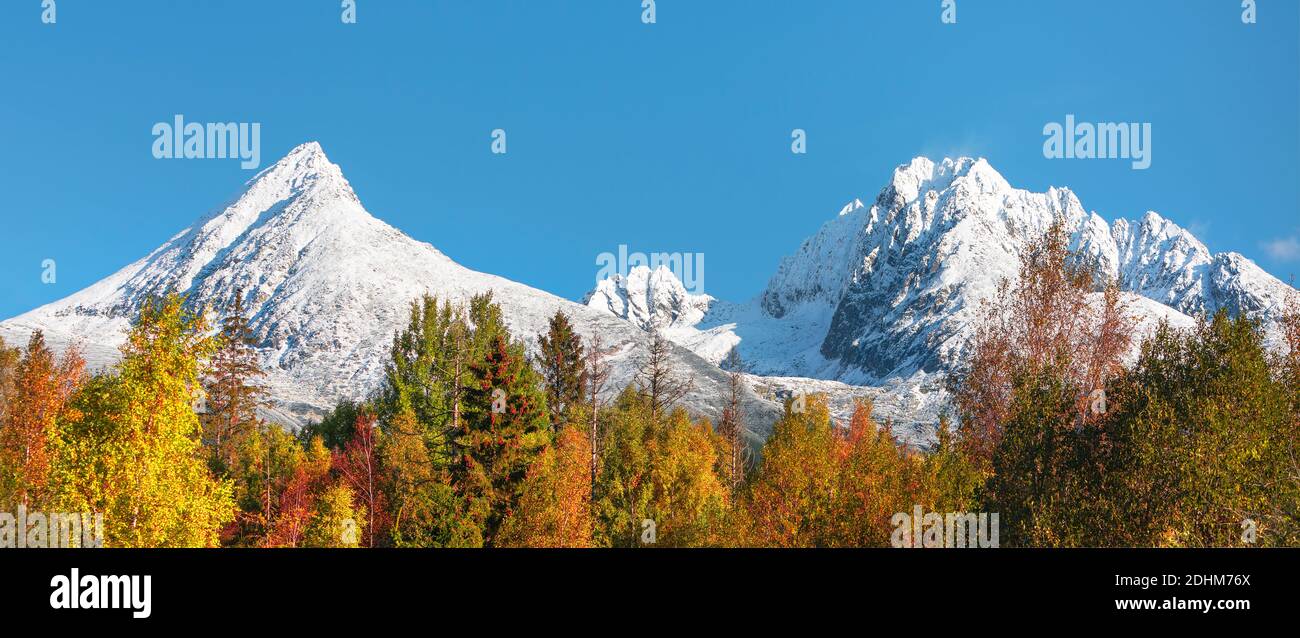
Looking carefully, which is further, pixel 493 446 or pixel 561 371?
pixel 561 371

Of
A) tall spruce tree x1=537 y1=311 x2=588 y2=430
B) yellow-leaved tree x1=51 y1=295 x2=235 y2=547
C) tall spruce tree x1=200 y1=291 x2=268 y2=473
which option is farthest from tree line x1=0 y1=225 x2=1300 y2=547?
tall spruce tree x1=200 y1=291 x2=268 y2=473

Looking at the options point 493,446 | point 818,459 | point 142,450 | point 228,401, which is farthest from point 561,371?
point 142,450

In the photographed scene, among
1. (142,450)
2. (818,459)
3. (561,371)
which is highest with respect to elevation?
(561,371)

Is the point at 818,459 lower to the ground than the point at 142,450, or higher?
lower

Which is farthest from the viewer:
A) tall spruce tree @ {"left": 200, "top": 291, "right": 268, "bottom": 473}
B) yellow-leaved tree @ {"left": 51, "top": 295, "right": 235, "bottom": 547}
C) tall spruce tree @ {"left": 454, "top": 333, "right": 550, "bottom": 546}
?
tall spruce tree @ {"left": 200, "top": 291, "right": 268, "bottom": 473}

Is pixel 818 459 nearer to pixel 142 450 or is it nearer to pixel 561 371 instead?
pixel 561 371

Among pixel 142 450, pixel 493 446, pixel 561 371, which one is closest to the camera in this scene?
pixel 142 450

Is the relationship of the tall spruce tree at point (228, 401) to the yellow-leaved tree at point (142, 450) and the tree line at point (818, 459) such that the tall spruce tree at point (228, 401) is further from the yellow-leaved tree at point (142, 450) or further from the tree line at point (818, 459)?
the yellow-leaved tree at point (142, 450)

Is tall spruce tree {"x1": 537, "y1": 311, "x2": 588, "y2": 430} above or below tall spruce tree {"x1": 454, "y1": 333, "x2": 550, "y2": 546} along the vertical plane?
above

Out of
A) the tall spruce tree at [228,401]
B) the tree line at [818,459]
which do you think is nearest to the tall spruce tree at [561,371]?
the tree line at [818,459]

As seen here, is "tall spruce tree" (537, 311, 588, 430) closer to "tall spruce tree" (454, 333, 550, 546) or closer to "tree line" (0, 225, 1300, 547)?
"tree line" (0, 225, 1300, 547)

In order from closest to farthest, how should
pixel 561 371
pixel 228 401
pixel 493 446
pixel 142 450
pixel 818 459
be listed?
1. pixel 142 450
2. pixel 818 459
3. pixel 493 446
4. pixel 561 371
5. pixel 228 401
